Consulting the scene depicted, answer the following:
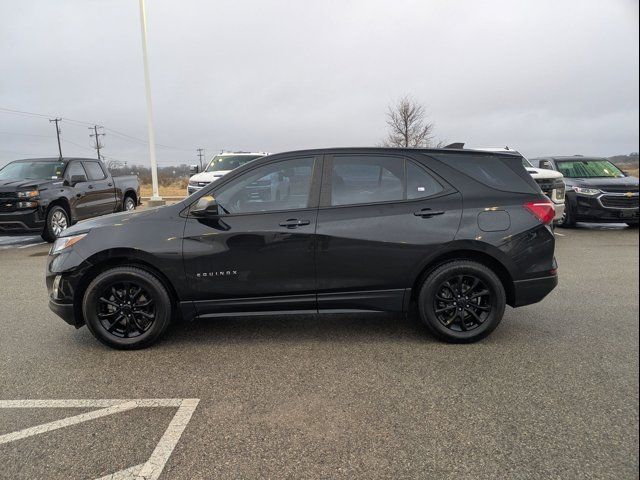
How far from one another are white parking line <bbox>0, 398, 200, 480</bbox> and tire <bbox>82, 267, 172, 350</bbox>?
2.80ft

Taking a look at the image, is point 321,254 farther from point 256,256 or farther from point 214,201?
point 214,201

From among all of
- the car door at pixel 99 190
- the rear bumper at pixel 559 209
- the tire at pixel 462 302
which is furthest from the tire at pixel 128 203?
the tire at pixel 462 302

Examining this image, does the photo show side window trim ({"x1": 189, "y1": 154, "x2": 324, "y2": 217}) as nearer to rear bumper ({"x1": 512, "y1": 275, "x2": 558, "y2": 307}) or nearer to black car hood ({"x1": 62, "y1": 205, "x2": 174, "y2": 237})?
black car hood ({"x1": 62, "y1": 205, "x2": 174, "y2": 237})

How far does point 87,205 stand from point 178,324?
810cm

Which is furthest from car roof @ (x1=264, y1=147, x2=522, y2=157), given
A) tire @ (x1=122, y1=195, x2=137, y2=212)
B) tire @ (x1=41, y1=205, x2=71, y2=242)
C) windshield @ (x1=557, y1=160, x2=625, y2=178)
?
tire @ (x1=122, y1=195, x2=137, y2=212)

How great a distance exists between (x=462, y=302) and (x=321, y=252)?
1.32 metres

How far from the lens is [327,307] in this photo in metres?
4.02

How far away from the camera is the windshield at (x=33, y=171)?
10.6 meters

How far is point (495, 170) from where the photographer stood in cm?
412

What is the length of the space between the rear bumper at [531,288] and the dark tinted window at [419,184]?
1.08 metres

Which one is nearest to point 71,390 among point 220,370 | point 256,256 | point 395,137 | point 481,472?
point 220,370

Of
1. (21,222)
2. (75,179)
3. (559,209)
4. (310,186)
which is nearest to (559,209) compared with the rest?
(559,209)

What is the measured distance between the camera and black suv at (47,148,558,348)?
154 inches

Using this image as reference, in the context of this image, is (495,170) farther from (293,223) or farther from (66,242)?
(66,242)
